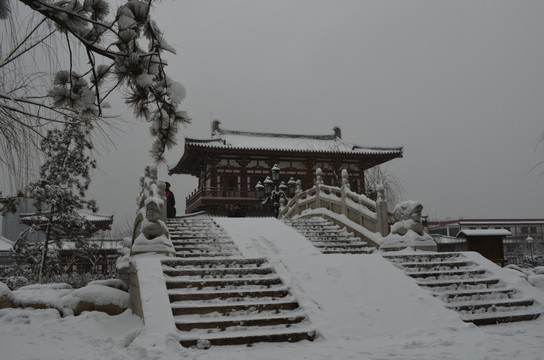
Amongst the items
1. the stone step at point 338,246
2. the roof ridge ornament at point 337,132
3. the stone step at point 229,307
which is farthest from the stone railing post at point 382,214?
the roof ridge ornament at point 337,132

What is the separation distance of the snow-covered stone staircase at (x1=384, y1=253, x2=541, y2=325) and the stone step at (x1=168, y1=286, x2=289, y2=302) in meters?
2.29

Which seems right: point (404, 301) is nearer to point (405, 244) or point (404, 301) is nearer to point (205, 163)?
point (405, 244)

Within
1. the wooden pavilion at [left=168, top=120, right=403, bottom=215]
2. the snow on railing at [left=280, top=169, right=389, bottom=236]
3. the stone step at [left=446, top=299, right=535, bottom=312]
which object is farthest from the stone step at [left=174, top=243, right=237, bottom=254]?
the wooden pavilion at [left=168, top=120, right=403, bottom=215]

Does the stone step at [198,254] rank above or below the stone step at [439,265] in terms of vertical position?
above

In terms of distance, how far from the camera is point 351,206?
11.8 meters

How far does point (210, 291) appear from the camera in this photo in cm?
590

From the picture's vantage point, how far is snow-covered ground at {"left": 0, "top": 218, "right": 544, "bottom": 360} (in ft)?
14.4

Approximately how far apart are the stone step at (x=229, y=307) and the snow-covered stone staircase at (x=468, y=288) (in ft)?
7.46

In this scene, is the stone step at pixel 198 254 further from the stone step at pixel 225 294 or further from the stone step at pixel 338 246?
the stone step at pixel 225 294

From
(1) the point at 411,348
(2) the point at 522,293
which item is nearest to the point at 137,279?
(1) the point at 411,348

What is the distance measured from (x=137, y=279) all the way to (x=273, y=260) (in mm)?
2157

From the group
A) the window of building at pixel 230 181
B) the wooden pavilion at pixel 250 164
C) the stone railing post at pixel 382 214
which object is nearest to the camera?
the stone railing post at pixel 382 214

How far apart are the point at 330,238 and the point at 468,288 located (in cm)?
474

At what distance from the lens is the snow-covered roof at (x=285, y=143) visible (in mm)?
27220
